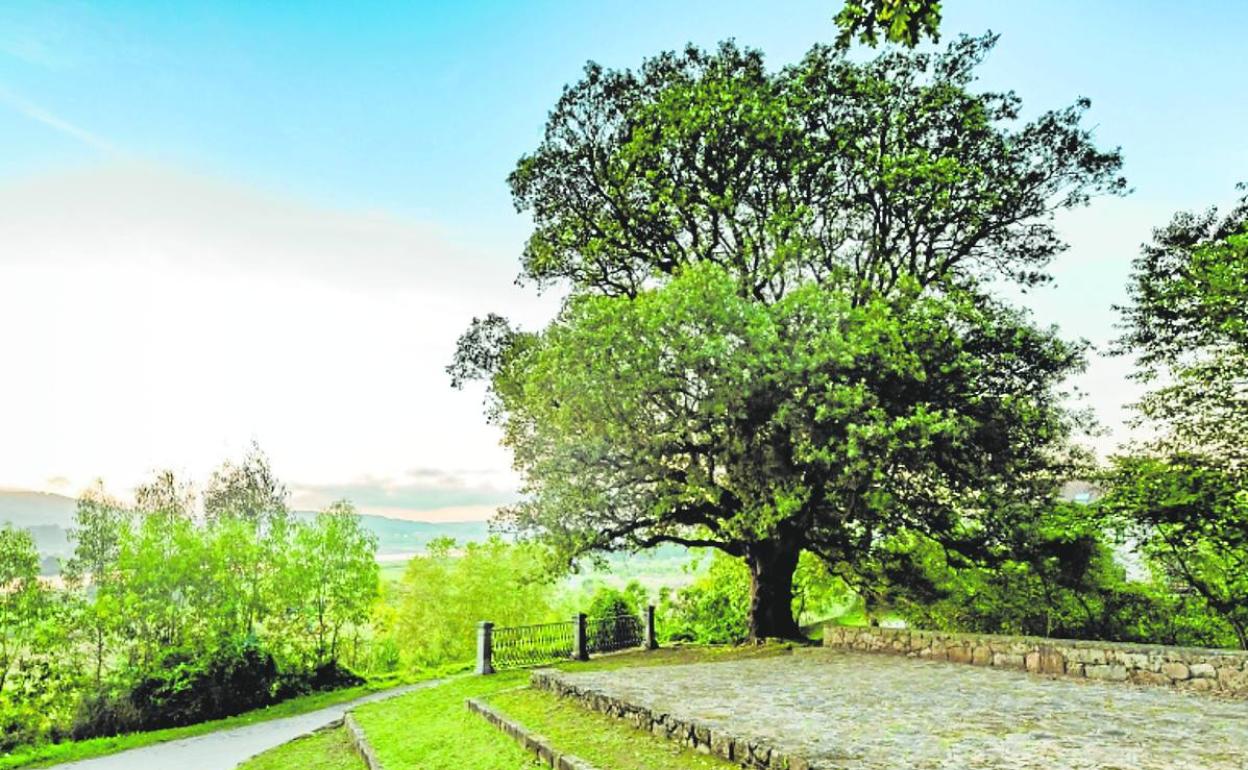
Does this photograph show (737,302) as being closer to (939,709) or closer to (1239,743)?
(939,709)

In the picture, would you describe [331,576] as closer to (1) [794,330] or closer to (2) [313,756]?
(2) [313,756]

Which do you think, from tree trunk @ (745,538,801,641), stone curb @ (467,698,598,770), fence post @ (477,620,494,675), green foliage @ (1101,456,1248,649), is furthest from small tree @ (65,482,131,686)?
green foliage @ (1101,456,1248,649)

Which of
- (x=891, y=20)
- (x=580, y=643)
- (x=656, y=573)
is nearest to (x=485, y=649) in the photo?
(x=580, y=643)

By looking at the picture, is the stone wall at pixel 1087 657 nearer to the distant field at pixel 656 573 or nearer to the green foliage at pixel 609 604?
the distant field at pixel 656 573

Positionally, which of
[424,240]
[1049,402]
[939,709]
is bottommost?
[939,709]

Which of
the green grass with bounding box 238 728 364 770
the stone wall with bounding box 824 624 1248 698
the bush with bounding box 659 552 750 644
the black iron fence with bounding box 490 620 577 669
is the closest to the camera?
the stone wall with bounding box 824 624 1248 698

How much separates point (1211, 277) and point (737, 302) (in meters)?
8.19

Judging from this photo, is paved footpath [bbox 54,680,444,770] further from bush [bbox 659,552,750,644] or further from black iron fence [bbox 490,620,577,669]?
bush [bbox 659,552,750,644]

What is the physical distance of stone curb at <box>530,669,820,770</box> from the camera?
6.71 metres

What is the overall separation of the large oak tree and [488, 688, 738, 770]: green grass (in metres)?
4.78

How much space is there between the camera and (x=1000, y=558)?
1566 cm

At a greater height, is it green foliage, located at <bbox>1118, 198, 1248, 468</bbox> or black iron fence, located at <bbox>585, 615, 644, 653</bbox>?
green foliage, located at <bbox>1118, 198, 1248, 468</bbox>

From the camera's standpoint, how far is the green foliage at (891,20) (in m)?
5.11

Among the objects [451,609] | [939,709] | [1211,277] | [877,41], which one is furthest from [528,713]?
[451,609]
